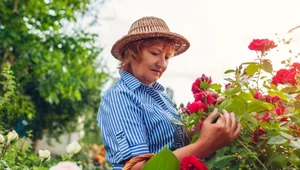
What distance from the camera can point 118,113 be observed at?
168cm

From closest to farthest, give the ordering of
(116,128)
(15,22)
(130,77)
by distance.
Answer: (116,128), (130,77), (15,22)

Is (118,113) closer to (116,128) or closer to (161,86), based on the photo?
(116,128)

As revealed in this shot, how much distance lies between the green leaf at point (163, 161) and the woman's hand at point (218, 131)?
0.10 metres

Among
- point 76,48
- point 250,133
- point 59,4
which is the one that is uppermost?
point 59,4

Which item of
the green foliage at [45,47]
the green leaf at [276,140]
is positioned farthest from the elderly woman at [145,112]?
the green foliage at [45,47]

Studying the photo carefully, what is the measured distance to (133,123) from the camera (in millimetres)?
1658

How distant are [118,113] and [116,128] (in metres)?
0.05

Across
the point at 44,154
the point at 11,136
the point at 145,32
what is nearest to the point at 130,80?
the point at 145,32

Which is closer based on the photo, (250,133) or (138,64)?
(250,133)

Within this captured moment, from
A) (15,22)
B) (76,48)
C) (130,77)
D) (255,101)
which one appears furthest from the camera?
(76,48)

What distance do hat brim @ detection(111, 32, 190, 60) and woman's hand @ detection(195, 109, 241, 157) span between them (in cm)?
57

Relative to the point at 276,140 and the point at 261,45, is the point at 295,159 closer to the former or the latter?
the point at 276,140

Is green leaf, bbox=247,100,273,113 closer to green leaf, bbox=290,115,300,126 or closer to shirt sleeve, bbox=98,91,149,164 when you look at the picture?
green leaf, bbox=290,115,300,126

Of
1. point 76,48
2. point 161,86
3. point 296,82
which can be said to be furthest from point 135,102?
point 76,48
